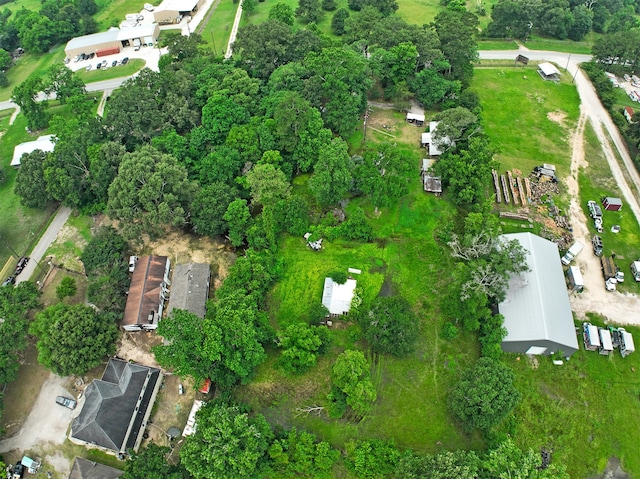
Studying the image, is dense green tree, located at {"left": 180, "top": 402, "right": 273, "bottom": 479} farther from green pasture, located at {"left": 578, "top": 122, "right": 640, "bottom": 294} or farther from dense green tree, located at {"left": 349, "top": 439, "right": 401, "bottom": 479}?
green pasture, located at {"left": 578, "top": 122, "right": 640, "bottom": 294}

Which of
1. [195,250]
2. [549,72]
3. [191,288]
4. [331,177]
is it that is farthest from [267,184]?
[549,72]

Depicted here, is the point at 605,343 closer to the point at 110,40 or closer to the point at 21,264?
the point at 21,264

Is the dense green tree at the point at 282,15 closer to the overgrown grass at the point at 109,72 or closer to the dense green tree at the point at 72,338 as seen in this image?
the overgrown grass at the point at 109,72

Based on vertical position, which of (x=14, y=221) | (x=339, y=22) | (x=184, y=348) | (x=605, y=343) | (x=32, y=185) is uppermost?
(x=339, y=22)

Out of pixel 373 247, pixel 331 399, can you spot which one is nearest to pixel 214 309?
pixel 331 399

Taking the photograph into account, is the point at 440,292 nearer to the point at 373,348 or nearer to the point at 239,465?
the point at 373,348
